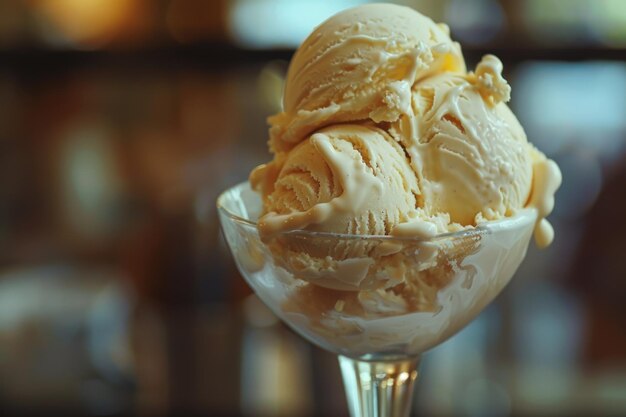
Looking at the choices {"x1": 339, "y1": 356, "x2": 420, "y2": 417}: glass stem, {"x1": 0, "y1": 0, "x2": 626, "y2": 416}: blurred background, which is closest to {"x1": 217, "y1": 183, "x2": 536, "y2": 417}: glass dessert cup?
{"x1": 339, "y1": 356, "x2": 420, "y2": 417}: glass stem

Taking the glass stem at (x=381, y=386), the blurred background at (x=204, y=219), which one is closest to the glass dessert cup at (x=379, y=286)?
the glass stem at (x=381, y=386)

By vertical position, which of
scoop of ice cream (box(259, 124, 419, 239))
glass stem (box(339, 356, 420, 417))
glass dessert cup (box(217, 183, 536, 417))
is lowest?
glass stem (box(339, 356, 420, 417))

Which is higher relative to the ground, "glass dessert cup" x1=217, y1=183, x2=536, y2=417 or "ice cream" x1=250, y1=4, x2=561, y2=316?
"ice cream" x1=250, y1=4, x2=561, y2=316

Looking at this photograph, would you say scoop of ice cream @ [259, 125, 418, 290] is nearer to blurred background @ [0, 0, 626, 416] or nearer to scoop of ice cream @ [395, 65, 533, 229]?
scoop of ice cream @ [395, 65, 533, 229]

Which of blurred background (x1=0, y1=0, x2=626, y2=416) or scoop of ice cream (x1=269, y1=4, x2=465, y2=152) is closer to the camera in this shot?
scoop of ice cream (x1=269, y1=4, x2=465, y2=152)

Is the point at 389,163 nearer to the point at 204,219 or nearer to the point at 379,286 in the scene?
the point at 379,286

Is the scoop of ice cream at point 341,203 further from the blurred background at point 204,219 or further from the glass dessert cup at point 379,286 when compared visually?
the blurred background at point 204,219

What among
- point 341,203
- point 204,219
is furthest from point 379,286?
point 204,219
